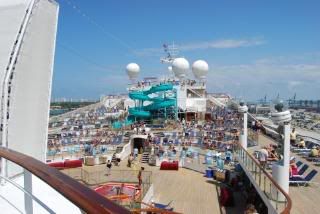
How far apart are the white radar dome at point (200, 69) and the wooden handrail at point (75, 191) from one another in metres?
36.5

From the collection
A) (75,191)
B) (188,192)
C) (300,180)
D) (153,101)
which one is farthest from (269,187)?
(153,101)

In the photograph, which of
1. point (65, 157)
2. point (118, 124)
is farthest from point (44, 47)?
point (118, 124)

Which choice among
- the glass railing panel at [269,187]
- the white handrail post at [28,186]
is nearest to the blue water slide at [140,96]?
the glass railing panel at [269,187]

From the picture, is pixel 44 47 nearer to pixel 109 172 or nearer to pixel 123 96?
pixel 109 172

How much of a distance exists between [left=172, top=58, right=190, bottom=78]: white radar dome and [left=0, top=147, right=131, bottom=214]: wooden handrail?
35.3 metres

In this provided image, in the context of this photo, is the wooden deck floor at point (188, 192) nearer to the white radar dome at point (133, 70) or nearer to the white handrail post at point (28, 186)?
the white handrail post at point (28, 186)

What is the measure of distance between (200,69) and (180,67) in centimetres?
247

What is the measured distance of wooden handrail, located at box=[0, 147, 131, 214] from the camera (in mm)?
913

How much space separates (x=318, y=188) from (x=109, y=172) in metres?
8.28

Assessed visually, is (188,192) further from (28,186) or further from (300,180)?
(28,186)

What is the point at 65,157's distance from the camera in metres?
17.4

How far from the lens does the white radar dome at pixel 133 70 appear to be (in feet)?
127

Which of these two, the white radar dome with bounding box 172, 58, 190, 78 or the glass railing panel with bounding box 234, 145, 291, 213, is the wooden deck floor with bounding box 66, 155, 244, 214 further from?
the white radar dome with bounding box 172, 58, 190, 78

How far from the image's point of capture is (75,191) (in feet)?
3.32
